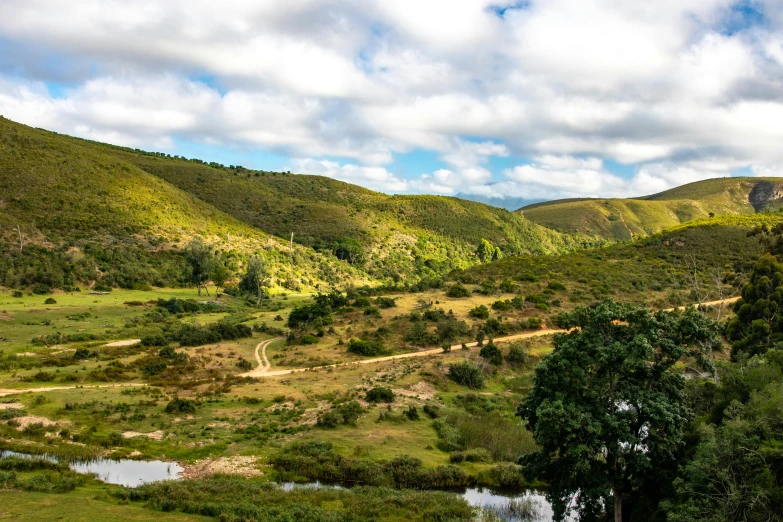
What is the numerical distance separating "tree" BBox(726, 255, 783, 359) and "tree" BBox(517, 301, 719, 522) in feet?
52.3

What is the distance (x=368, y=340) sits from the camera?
5284cm

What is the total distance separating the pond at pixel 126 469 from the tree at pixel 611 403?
664 inches

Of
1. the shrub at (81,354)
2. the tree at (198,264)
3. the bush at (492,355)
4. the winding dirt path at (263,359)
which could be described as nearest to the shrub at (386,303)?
the winding dirt path at (263,359)

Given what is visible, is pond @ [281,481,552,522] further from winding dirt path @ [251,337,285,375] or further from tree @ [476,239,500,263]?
tree @ [476,239,500,263]

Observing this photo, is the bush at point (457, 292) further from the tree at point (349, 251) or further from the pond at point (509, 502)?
the tree at point (349, 251)

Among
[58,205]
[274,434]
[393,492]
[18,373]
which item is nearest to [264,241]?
[58,205]

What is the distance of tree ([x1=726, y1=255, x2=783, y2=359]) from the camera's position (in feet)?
105

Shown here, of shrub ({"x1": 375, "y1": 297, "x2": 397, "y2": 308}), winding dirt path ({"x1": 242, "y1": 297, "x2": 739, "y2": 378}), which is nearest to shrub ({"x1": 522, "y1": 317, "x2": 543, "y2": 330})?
winding dirt path ({"x1": 242, "y1": 297, "x2": 739, "y2": 378})

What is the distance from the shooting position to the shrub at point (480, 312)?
58.4 m

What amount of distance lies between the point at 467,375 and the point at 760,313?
2106 cm

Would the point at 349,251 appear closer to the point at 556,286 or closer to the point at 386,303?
the point at 386,303

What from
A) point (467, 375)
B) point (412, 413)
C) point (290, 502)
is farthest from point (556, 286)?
point (290, 502)

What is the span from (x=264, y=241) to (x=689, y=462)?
355 ft

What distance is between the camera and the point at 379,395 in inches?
1444
